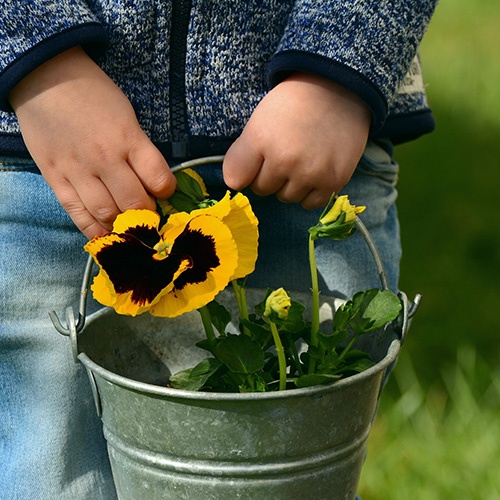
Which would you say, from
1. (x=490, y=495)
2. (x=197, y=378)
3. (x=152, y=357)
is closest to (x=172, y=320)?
(x=152, y=357)

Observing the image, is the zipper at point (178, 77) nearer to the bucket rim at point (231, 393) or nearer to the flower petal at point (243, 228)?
the flower petal at point (243, 228)

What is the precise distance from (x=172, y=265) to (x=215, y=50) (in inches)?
13.2

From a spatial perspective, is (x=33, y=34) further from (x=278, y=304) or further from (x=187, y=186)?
(x=278, y=304)

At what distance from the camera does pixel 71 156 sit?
104 centimetres

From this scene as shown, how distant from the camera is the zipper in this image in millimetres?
1125

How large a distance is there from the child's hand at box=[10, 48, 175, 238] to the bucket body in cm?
18

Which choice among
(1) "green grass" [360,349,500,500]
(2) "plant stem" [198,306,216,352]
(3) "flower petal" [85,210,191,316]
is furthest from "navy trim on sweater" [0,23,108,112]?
(1) "green grass" [360,349,500,500]

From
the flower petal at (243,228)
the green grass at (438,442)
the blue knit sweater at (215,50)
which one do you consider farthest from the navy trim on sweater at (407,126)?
the green grass at (438,442)

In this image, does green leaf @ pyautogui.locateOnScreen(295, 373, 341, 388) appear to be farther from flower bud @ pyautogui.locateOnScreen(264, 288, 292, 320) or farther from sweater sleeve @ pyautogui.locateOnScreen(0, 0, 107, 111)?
sweater sleeve @ pyautogui.locateOnScreen(0, 0, 107, 111)

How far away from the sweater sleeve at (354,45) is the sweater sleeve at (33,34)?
0.79 feet

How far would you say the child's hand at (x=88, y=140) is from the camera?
102cm

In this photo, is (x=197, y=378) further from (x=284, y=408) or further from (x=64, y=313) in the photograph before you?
(x=64, y=313)

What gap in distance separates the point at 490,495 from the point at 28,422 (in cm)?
79

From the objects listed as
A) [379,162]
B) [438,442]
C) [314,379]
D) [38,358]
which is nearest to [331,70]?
[379,162]
